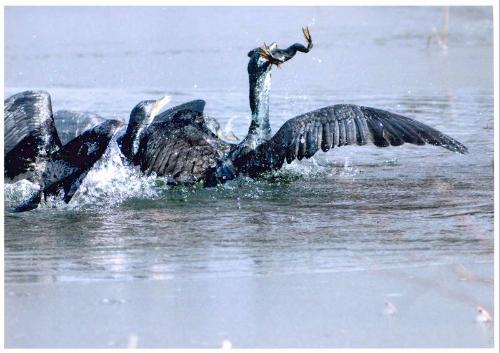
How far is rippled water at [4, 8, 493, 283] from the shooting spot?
213 inches

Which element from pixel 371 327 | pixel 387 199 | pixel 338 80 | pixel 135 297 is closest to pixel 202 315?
pixel 135 297

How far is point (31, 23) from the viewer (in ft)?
49.5

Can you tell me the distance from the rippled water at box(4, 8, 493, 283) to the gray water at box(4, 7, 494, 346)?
16 millimetres

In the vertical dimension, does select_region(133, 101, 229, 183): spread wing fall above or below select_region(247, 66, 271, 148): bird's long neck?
below

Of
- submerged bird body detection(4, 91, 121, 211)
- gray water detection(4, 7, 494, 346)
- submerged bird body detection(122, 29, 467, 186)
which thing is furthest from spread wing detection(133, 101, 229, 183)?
submerged bird body detection(4, 91, 121, 211)

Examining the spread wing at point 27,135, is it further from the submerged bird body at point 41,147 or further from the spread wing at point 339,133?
the spread wing at point 339,133

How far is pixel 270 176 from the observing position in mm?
7254

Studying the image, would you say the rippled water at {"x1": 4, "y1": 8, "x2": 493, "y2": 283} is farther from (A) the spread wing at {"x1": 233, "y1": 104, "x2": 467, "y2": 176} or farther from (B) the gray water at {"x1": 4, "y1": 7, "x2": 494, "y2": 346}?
(A) the spread wing at {"x1": 233, "y1": 104, "x2": 467, "y2": 176}

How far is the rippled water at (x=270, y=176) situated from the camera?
5.40 meters

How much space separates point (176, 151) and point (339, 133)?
1085mm

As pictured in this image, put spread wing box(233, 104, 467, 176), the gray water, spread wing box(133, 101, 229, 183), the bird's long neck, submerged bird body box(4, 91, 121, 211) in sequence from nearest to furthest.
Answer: the gray water, spread wing box(233, 104, 467, 176), submerged bird body box(4, 91, 121, 211), spread wing box(133, 101, 229, 183), the bird's long neck

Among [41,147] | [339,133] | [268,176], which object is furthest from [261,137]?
[41,147]

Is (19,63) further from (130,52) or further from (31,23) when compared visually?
(31,23)

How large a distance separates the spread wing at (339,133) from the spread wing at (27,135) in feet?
4.47
